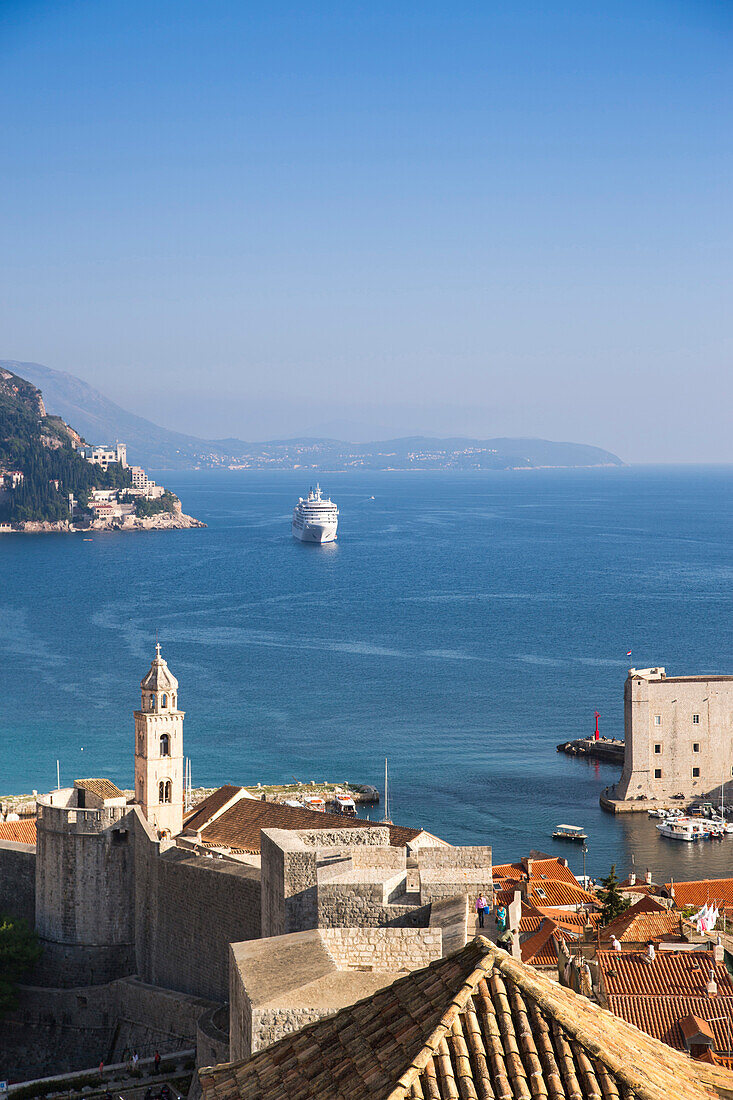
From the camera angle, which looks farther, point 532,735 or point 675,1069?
point 532,735

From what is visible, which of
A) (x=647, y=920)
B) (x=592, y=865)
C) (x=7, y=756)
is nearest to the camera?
(x=647, y=920)

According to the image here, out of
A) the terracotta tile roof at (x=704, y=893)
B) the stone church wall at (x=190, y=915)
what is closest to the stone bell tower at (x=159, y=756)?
the stone church wall at (x=190, y=915)

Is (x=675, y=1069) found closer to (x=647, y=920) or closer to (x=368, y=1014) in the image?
(x=368, y=1014)

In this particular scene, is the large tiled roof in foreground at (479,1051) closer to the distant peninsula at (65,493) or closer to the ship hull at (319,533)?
the ship hull at (319,533)

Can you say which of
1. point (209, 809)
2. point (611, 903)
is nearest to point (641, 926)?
point (611, 903)

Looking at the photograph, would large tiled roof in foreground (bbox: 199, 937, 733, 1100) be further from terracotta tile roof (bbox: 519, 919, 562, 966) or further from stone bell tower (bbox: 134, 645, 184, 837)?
stone bell tower (bbox: 134, 645, 184, 837)

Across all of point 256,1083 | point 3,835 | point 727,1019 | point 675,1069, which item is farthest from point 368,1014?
point 3,835
